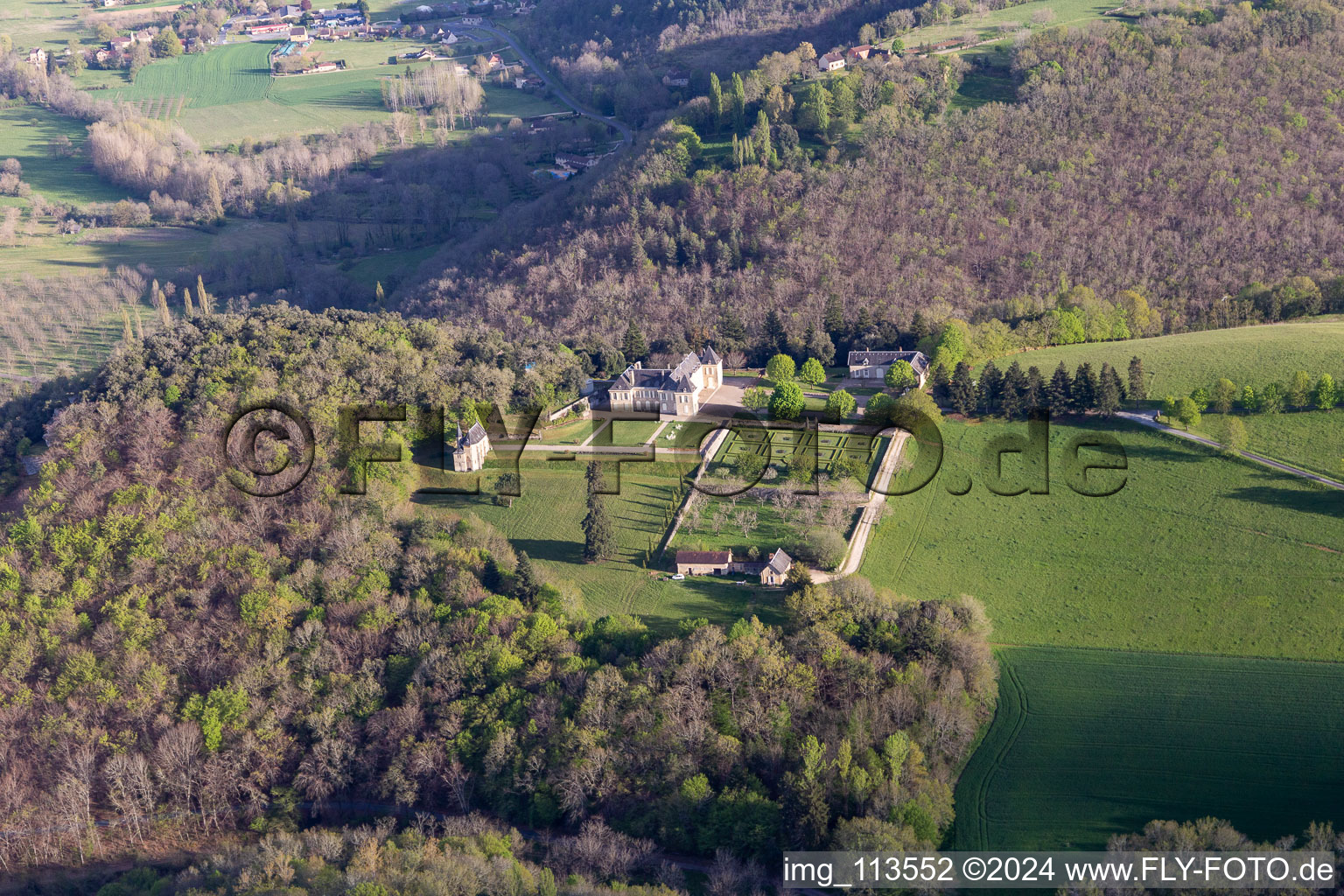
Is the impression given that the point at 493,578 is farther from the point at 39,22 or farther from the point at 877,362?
the point at 39,22

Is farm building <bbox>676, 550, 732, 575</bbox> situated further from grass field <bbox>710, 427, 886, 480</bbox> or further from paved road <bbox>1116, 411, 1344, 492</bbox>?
paved road <bbox>1116, 411, 1344, 492</bbox>

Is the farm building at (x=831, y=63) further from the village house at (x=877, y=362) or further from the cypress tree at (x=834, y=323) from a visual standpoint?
the village house at (x=877, y=362)

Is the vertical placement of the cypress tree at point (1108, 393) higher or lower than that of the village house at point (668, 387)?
higher

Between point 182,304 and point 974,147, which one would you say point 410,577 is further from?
point 182,304

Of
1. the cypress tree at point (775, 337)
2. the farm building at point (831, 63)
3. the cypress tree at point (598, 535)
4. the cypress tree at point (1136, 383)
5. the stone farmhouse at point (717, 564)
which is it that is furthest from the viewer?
the farm building at point (831, 63)

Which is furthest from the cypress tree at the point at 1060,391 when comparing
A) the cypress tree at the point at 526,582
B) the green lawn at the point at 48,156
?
the green lawn at the point at 48,156

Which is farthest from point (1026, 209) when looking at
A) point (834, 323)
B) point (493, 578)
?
point (493, 578)

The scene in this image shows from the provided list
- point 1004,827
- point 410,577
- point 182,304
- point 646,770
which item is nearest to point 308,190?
point 182,304

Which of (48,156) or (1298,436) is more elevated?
(48,156)
